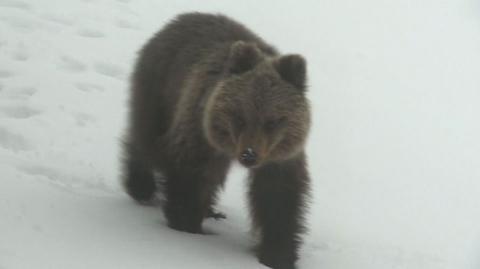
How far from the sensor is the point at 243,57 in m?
5.86

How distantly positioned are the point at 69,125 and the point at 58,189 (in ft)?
7.69

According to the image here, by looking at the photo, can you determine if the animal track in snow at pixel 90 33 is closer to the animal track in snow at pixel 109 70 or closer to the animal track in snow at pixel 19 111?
the animal track in snow at pixel 109 70

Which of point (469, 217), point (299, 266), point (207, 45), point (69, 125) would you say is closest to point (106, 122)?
point (69, 125)

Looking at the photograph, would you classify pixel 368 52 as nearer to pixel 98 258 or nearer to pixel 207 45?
pixel 207 45

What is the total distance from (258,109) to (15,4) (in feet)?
25.3

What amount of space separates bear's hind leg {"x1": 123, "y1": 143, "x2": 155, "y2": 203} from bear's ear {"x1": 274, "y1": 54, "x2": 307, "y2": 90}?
6.33 ft

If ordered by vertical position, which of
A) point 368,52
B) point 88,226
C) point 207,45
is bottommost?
point 368,52

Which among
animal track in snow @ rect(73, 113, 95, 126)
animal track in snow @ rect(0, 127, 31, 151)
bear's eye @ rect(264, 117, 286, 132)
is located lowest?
animal track in snow @ rect(73, 113, 95, 126)

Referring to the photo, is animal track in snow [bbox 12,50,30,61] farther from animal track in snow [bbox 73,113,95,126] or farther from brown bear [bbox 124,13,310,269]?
brown bear [bbox 124,13,310,269]

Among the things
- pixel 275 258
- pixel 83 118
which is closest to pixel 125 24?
pixel 83 118

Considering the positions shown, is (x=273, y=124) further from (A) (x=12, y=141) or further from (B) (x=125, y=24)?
(B) (x=125, y=24)

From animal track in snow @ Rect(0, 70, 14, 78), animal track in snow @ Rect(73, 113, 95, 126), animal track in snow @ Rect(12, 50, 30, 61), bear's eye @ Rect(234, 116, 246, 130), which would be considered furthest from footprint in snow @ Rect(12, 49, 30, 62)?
bear's eye @ Rect(234, 116, 246, 130)

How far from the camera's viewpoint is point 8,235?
15.9ft

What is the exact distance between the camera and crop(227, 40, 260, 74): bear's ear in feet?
19.2
